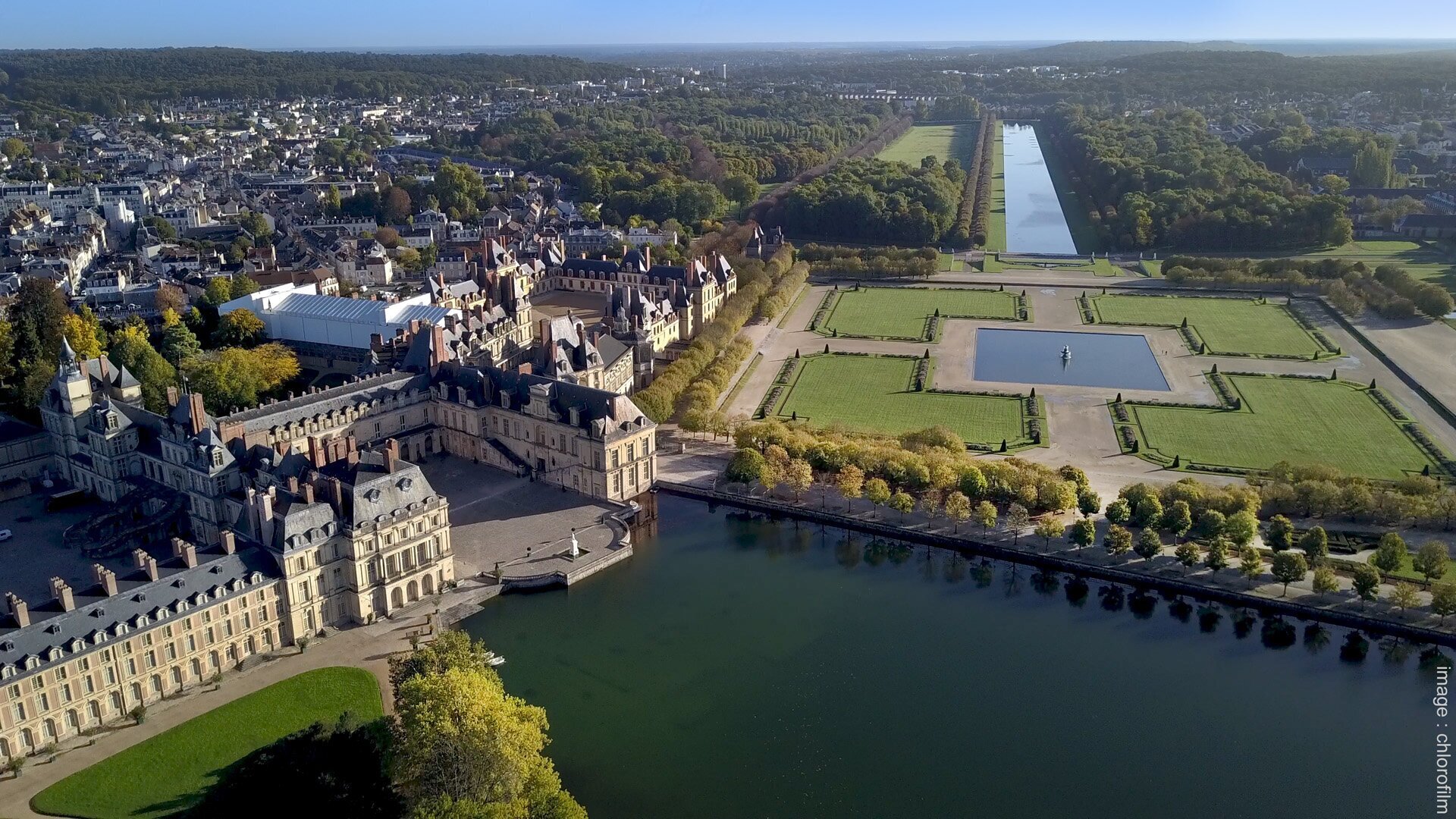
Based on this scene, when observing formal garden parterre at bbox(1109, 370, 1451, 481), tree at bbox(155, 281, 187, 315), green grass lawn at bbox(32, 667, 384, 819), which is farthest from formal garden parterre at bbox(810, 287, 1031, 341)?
green grass lawn at bbox(32, 667, 384, 819)

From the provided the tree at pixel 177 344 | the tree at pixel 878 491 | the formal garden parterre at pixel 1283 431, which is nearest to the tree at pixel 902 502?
the tree at pixel 878 491

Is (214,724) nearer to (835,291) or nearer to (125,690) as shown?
(125,690)

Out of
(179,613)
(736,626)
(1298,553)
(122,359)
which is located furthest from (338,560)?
(1298,553)

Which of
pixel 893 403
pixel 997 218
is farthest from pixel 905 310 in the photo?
pixel 997 218

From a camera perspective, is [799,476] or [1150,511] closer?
[1150,511]

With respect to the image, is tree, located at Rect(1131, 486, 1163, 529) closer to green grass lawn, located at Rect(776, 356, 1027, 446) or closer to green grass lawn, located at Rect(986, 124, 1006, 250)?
green grass lawn, located at Rect(776, 356, 1027, 446)

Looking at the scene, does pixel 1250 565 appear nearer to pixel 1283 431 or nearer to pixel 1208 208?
pixel 1283 431

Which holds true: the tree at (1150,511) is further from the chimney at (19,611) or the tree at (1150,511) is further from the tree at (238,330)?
the tree at (238,330)
